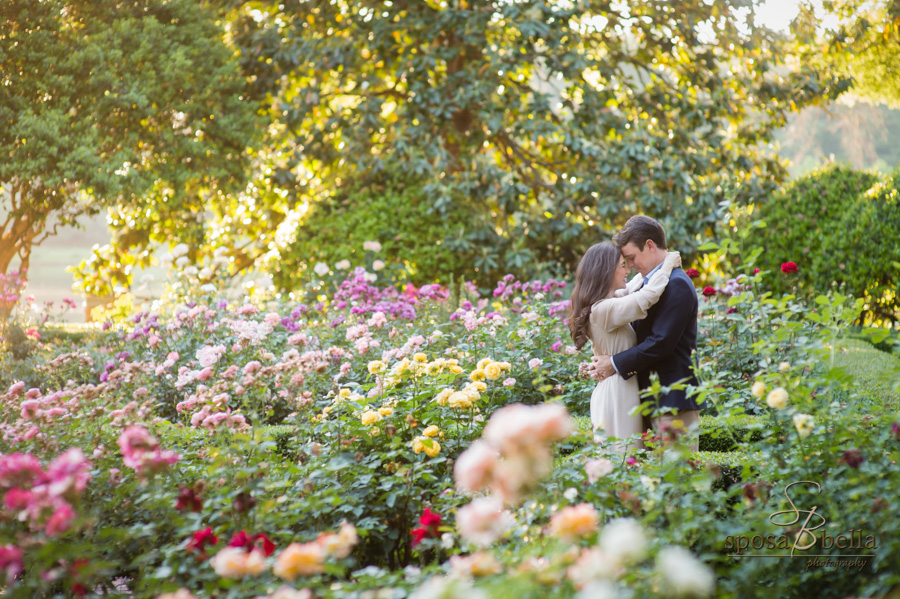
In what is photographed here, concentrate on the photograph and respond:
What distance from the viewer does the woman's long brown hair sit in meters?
3.05

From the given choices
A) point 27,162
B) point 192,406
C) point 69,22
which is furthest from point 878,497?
point 69,22

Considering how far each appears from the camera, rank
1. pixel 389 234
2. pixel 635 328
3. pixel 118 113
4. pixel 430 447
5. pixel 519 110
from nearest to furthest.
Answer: pixel 430 447 < pixel 635 328 < pixel 118 113 < pixel 389 234 < pixel 519 110

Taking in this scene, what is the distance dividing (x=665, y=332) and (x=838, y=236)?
6608 millimetres

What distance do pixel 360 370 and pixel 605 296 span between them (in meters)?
2.34

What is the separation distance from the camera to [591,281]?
Answer: 307 centimetres

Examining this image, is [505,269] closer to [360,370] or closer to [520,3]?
[520,3]

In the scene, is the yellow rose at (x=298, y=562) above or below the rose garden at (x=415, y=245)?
below

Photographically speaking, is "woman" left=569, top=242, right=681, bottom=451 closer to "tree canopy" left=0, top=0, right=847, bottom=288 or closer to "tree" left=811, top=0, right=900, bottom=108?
"tree canopy" left=0, top=0, right=847, bottom=288

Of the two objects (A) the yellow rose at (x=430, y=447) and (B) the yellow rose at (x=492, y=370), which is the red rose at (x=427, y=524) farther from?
(B) the yellow rose at (x=492, y=370)

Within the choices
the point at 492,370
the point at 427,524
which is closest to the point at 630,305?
the point at 492,370

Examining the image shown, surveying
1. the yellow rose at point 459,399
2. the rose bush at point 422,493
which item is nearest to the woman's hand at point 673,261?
the rose bush at point 422,493

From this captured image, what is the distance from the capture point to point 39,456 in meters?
2.74

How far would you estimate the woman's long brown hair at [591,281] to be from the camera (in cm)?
305

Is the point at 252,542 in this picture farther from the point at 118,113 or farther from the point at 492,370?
the point at 118,113
